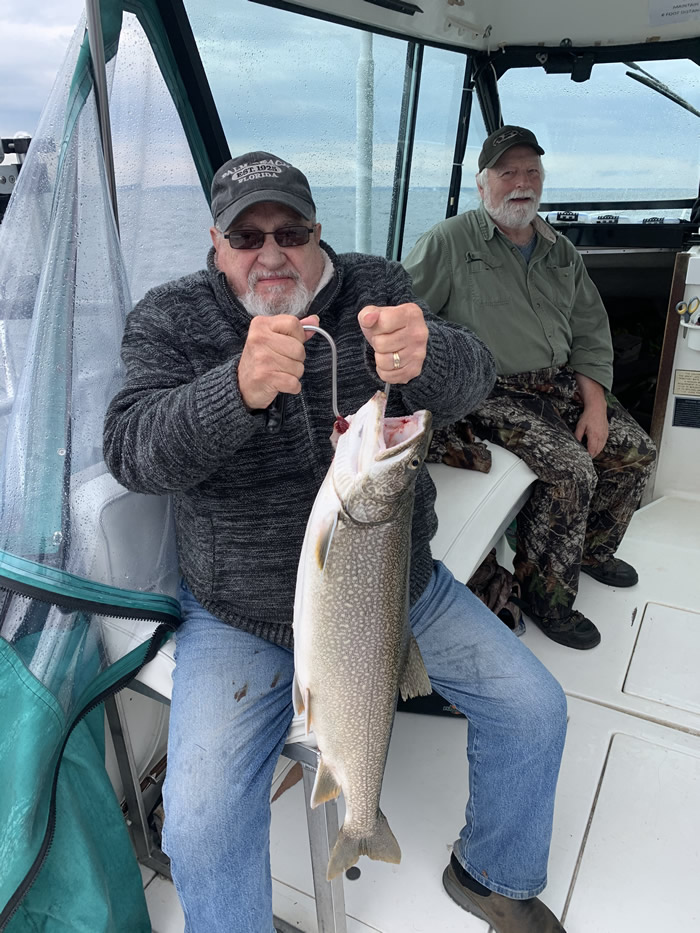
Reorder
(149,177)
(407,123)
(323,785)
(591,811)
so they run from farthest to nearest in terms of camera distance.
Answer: (407,123)
(149,177)
(591,811)
(323,785)

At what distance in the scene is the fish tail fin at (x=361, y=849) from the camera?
1.56 meters

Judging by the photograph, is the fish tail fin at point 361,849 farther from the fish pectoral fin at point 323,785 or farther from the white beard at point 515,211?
the white beard at point 515,211

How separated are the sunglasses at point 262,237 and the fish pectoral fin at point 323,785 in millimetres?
1361

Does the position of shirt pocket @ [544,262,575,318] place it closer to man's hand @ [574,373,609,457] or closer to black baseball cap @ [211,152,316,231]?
man's hand @ [574,373,609,457]

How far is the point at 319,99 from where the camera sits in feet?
11.9

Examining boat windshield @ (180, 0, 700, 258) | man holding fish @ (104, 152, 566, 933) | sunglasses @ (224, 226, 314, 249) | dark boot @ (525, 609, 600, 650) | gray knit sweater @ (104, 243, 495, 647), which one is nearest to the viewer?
man holding fish @ (104, 152, 566, 933)

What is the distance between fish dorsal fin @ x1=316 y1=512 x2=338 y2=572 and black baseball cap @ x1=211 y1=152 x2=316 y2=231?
3.23ft

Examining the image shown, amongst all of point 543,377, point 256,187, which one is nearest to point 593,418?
point 543,377

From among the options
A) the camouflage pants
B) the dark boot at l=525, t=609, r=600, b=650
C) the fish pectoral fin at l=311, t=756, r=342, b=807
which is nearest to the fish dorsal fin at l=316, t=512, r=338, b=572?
the fish pectoral fin at l=311, t=756, r=342, b=807

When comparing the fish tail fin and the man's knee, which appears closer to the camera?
the fish tail fin

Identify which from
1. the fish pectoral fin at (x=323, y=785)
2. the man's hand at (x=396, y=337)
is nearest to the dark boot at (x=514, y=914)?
the fish pectoral fin at (x=323, y=785)

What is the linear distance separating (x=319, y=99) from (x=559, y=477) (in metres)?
2.35

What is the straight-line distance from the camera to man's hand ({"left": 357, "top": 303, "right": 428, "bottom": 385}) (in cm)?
148

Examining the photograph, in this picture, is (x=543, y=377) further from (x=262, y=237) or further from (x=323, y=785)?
(x=323, y=785)
